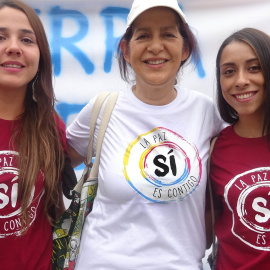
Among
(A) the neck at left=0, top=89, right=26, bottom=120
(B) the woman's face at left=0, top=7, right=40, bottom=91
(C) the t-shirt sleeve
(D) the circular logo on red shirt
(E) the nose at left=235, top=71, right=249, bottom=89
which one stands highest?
(B) the woman's face at left=0, top=7, right=40, bottom=91

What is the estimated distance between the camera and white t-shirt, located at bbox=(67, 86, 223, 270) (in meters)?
1.14

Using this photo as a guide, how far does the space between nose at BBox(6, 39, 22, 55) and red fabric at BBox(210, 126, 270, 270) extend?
0.74 m

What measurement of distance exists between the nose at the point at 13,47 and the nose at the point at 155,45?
42 centimetres

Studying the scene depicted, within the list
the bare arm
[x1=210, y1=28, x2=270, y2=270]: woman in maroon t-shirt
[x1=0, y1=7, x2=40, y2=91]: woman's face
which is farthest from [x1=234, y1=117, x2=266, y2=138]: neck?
[x1=0, y1=7, x2=40, y2=91]: woman's face

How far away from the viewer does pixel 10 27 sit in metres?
1.25

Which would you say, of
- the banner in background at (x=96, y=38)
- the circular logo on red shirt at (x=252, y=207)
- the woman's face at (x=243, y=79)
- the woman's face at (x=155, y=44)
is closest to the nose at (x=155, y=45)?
the woman's face at (x=155, y=44)

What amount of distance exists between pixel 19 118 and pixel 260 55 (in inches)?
32.4

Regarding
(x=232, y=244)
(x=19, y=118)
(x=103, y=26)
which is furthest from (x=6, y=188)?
(x=103, y=26)

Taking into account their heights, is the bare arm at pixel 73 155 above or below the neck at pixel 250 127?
below

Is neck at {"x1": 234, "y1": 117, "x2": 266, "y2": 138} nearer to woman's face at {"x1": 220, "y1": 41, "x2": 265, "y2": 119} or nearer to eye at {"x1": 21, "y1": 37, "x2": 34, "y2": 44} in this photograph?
woman's face at {"x1": 220, "y1": 41, "x2": 265, "y2": 119}

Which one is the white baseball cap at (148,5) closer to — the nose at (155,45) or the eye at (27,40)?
the nose at (155,45)

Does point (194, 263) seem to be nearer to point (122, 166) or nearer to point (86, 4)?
point (122, 166)

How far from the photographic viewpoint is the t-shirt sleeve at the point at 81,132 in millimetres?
1380

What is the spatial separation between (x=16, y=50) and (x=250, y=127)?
0.81 m
